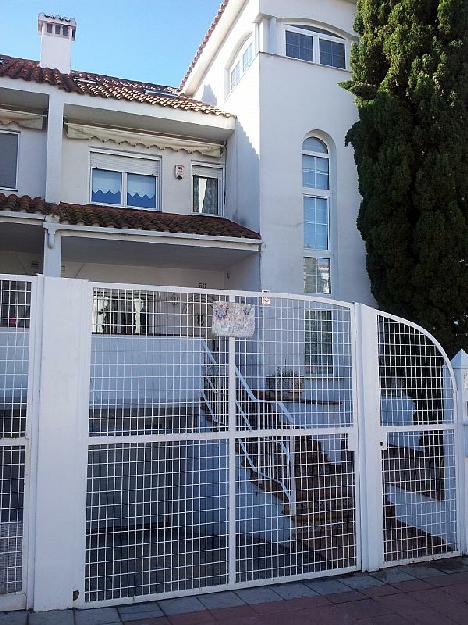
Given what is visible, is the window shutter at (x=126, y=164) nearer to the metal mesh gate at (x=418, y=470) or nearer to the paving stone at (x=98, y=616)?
Answer: the metal mesh gate at (x=418, y=470)

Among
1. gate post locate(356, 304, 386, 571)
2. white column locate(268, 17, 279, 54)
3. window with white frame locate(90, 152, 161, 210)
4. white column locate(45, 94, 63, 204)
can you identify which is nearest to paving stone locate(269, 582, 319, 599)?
gate post locate(356, 304, 386, 571)

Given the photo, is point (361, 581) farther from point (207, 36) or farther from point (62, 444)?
point (207, 36)

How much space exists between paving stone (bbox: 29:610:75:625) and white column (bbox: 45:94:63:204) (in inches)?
297

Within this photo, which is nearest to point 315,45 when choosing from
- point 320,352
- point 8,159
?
point 8,159

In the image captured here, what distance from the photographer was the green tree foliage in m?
7.83

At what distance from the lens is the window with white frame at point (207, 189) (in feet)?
39.2

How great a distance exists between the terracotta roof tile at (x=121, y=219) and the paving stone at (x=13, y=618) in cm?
646

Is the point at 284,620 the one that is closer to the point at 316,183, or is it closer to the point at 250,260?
the point at 250,260

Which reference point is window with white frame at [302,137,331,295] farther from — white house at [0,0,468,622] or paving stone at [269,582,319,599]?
paving stone at [269,582,319,599]

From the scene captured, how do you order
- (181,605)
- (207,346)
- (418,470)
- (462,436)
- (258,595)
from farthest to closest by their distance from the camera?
(462,436), (418,470), (207,346), (258,595), (181,605)

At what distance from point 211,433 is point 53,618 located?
1726mm

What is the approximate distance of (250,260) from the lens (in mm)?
10617

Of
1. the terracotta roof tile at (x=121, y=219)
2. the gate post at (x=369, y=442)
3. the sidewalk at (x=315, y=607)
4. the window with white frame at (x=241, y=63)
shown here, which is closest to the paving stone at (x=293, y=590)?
the sidewalk at (x=315, y=607)

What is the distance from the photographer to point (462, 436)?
225 inches
